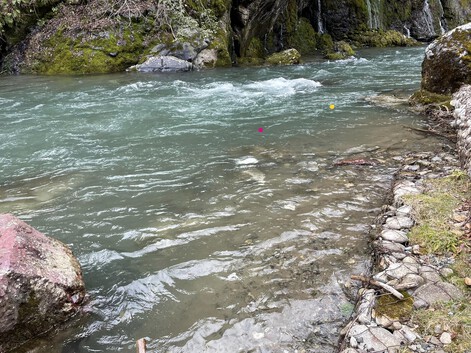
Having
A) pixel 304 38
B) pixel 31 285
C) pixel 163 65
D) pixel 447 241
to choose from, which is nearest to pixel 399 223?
pixel 447 241

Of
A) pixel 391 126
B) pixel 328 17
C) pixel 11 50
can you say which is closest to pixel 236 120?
pixel 391 126

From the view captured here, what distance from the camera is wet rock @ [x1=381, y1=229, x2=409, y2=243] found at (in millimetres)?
3478

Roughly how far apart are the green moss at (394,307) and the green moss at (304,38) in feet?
70.5

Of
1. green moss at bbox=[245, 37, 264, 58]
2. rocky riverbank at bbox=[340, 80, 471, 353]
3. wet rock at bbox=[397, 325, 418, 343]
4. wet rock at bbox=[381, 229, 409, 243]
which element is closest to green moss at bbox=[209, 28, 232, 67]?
green moss at bbox=[245, 37, 264, 58]

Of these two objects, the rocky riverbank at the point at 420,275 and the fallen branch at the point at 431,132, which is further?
the fallen branch at the point at 431,132

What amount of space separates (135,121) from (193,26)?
356 inches

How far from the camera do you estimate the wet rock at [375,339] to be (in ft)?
7.79

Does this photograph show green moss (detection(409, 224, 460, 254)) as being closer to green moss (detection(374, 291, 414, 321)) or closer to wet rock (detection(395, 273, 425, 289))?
wet rock (detection(395, 273, 425, 289))

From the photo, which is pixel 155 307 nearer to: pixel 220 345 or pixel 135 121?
pixel 220 345

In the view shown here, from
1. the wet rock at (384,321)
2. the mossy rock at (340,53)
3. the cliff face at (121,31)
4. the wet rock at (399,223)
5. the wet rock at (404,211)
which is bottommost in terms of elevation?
the wet rock at (384,321)

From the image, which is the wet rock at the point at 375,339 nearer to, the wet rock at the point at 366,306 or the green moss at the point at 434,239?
the wet rock at the point at 366,306

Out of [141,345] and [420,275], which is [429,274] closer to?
[420,275]

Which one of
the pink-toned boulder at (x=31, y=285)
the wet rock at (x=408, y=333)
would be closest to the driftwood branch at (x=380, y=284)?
the wet rock at (x=408, y=333)

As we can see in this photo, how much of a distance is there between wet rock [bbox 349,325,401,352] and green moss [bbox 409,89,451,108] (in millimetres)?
6676
